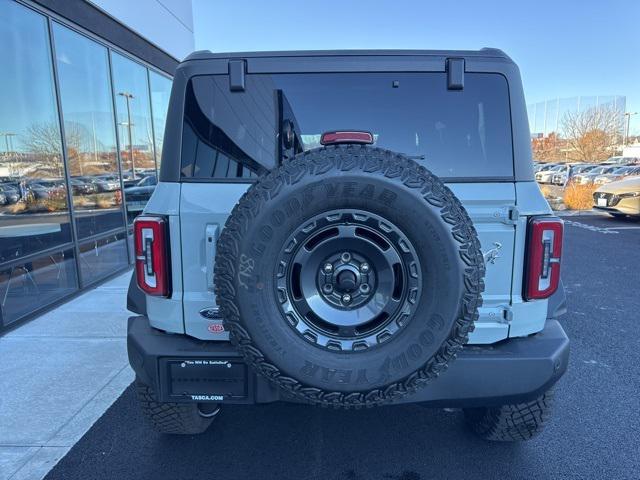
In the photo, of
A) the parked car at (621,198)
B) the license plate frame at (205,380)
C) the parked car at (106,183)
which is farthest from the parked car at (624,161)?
the license plate frame at (205,380)

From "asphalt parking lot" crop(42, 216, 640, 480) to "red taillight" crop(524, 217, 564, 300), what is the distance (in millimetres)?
1053

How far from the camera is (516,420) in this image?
2.35m

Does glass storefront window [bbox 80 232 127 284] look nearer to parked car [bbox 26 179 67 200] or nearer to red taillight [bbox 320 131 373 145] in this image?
parked car [bbox 26 179 67 200]

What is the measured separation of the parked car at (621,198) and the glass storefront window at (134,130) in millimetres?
11596

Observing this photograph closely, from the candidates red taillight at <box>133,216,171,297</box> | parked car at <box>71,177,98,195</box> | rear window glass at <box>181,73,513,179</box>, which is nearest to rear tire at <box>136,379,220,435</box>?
red taillight at <box>133,216,171,297</box>

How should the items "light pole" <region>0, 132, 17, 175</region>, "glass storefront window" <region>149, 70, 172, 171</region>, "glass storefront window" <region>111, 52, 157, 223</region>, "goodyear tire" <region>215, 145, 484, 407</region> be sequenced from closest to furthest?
"goodyear tire" <region>215, 145, 484, 407</region>, "light pole" <region>0, 132, 17, 175</region>, "glass storefront window" <region>111, 52, 157, 223</region>, "glass storefront window" <region>149, 70, 172, 171</region>

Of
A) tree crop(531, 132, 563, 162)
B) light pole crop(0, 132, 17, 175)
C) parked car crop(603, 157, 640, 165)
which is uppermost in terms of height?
tree crop(531, 132, 563, 162)

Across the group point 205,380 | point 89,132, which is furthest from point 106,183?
point 205,380

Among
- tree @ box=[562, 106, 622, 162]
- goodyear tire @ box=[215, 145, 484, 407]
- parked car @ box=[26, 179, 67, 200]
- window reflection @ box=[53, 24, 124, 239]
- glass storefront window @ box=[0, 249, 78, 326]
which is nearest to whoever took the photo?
goodyear tire @ box=[215, 145, 484, 407]

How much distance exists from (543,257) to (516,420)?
3.28 ft

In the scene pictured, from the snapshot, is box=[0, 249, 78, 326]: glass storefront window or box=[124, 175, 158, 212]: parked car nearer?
box=[0, 249, 78, 326]: glass storefront window

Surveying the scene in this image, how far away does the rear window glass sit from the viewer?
2049 millimetres

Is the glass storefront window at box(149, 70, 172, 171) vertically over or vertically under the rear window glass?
over

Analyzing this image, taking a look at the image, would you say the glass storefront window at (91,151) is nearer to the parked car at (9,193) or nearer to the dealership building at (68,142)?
the dealership building at (68,142)
